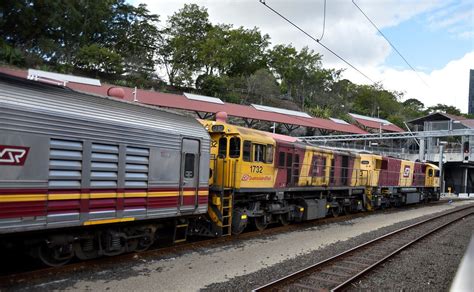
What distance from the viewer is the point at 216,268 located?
363 inches

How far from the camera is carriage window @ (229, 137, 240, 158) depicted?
12620mm

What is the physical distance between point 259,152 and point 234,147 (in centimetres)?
118

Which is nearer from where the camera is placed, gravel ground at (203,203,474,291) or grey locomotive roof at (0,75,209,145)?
grey locomotive roof at (0,75,209,145)

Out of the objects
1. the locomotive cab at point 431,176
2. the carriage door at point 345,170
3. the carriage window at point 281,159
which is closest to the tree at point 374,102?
the locomotive cab at point 431,176

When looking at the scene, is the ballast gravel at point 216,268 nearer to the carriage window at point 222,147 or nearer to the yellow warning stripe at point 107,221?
the yellow warning stripe at point 107,221

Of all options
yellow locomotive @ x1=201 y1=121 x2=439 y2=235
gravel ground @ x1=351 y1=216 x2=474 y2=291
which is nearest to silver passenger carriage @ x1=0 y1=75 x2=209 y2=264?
yellow locomotive @ x1=201 y1=121 x2=439 y2=235

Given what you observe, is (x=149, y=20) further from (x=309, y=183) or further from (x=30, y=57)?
(x=309, y=183)

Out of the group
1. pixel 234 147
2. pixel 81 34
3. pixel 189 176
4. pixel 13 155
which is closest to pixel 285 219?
pixel 234 147

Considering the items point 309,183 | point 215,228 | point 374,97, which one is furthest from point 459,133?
point 374,97

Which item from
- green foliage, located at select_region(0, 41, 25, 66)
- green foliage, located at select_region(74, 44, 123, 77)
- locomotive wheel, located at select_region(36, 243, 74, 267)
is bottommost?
locomotive wheel, located at select_region(36, 243, 74, 267)

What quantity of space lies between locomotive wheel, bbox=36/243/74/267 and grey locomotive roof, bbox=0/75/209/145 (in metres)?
2.49

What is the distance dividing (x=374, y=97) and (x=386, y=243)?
82649 millimetres

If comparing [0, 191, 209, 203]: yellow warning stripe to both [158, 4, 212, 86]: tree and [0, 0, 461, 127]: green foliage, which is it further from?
[158, 4, 212, 86]: tree

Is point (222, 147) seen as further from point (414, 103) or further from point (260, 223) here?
point (414, 103)
